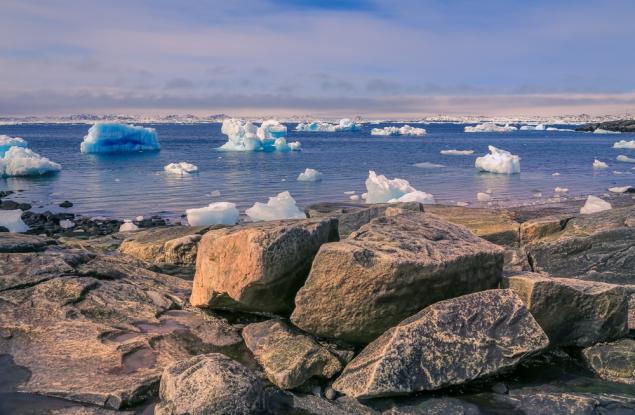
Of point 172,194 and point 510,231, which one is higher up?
point 510,231

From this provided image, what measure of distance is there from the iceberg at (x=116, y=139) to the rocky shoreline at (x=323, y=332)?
4746 cm

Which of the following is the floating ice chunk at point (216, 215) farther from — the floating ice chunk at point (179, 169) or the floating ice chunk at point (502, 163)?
the floating ice chunk at point (502, 163)

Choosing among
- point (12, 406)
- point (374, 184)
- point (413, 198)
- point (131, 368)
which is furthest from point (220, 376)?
point (374, 184)

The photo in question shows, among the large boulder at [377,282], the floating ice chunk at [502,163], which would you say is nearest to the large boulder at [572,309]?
the large boulder at [377,282]

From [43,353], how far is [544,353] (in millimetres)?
5179

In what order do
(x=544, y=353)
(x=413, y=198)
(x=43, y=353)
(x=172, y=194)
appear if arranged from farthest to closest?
(x=172, y=194), (x=413, y=198), (x=544, y=353), (x=43, y=353)

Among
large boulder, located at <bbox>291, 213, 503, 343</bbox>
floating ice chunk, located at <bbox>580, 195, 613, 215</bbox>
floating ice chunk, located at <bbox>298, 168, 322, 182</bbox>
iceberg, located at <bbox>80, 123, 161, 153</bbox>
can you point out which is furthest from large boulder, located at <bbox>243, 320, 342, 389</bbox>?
iceberg, located at <bbox>80, 123, 161, 153</bbox>

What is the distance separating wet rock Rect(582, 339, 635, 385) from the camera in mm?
5824

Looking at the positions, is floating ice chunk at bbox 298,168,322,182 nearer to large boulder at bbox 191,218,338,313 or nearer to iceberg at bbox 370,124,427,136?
large boulder at bbox 191,218,338,313

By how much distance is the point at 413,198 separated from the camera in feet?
61.8

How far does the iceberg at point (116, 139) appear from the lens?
170 feet

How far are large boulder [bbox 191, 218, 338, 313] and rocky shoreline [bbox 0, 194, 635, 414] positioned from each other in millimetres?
19

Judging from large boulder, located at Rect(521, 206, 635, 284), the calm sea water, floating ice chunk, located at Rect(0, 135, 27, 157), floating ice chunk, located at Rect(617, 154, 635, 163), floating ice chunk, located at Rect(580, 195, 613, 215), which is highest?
large boulder, located at Rect(521, 206, 635, 284)

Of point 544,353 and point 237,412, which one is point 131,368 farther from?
point 544,353
